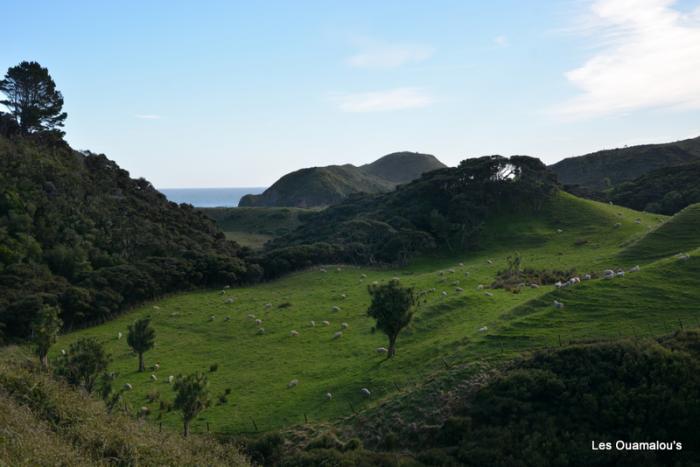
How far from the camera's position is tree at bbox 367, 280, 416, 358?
38.8m

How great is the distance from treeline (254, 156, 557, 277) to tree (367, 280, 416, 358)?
43590 mm

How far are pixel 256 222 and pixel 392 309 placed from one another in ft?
479

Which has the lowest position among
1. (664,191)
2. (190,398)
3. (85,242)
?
(190,398)

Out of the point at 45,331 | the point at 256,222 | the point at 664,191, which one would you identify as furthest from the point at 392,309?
the point at 256,222

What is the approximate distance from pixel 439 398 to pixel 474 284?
1200 inches

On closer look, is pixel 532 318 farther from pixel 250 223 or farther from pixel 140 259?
pixel 250 223

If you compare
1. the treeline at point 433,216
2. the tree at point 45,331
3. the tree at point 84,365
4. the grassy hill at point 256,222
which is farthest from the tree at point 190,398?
the grassy hill at point 256,222

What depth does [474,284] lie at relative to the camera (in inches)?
2350

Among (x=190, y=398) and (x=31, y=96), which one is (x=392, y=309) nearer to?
(x=190, y=398)

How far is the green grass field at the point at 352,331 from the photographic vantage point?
34469 mm

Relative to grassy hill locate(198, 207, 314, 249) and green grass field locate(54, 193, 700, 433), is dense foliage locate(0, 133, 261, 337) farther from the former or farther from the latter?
grassy hill locate(198, 207, 314, 249)

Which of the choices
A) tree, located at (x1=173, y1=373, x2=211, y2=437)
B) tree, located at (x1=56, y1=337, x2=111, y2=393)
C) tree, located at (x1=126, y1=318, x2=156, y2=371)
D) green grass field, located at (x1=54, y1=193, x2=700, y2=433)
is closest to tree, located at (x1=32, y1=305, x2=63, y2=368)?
green grass field, located at (x1=54, y1=193, x2=700, y2=433)

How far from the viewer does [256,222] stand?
Answer: 180m

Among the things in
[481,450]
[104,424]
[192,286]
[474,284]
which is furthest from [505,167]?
[104,424]
